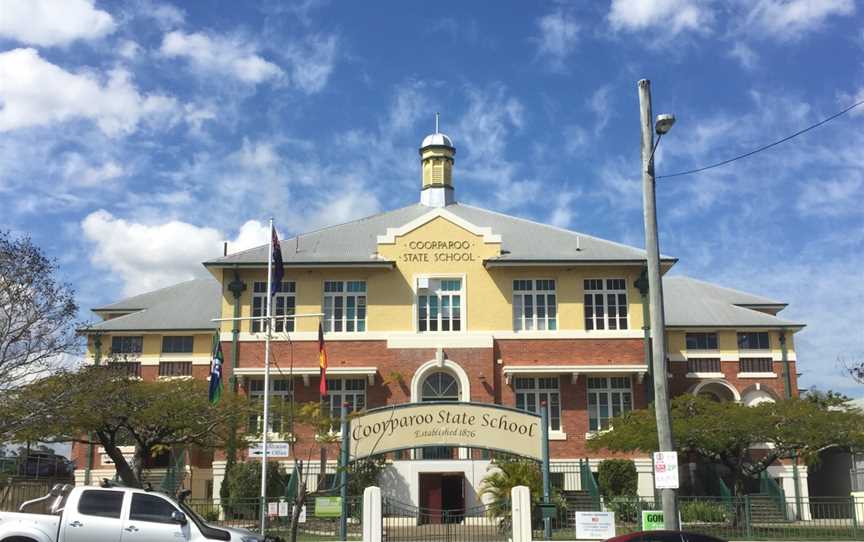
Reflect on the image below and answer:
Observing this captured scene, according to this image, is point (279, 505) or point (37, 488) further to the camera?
point (37, 488)

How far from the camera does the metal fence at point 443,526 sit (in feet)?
75.2

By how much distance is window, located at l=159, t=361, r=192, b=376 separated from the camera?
126 ft

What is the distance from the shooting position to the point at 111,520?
1533 centimetres

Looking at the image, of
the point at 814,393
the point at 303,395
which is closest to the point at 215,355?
the point at 303,395

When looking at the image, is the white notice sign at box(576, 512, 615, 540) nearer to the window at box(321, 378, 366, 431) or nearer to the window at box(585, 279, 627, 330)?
the window at box(321, 378, 366, 431)

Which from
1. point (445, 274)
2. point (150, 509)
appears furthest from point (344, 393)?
point (150, 509)

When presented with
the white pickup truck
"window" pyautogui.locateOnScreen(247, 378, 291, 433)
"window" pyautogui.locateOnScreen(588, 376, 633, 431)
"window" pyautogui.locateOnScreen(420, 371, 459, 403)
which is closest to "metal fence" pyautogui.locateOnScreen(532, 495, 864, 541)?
"window" pyautogui.locateOnScreen(588, 376, 633, 431)

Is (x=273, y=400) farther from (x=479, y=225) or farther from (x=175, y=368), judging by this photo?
(x=479, y=225)

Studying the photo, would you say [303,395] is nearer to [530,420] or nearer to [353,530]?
[353,530]

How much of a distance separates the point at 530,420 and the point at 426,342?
10.1 meters

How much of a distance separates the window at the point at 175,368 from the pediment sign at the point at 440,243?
10.3 meters

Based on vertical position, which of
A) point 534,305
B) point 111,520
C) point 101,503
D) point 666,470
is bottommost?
point 111,520

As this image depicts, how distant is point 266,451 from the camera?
23078 millimetres

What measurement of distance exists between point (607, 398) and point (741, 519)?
1064 centimetres
